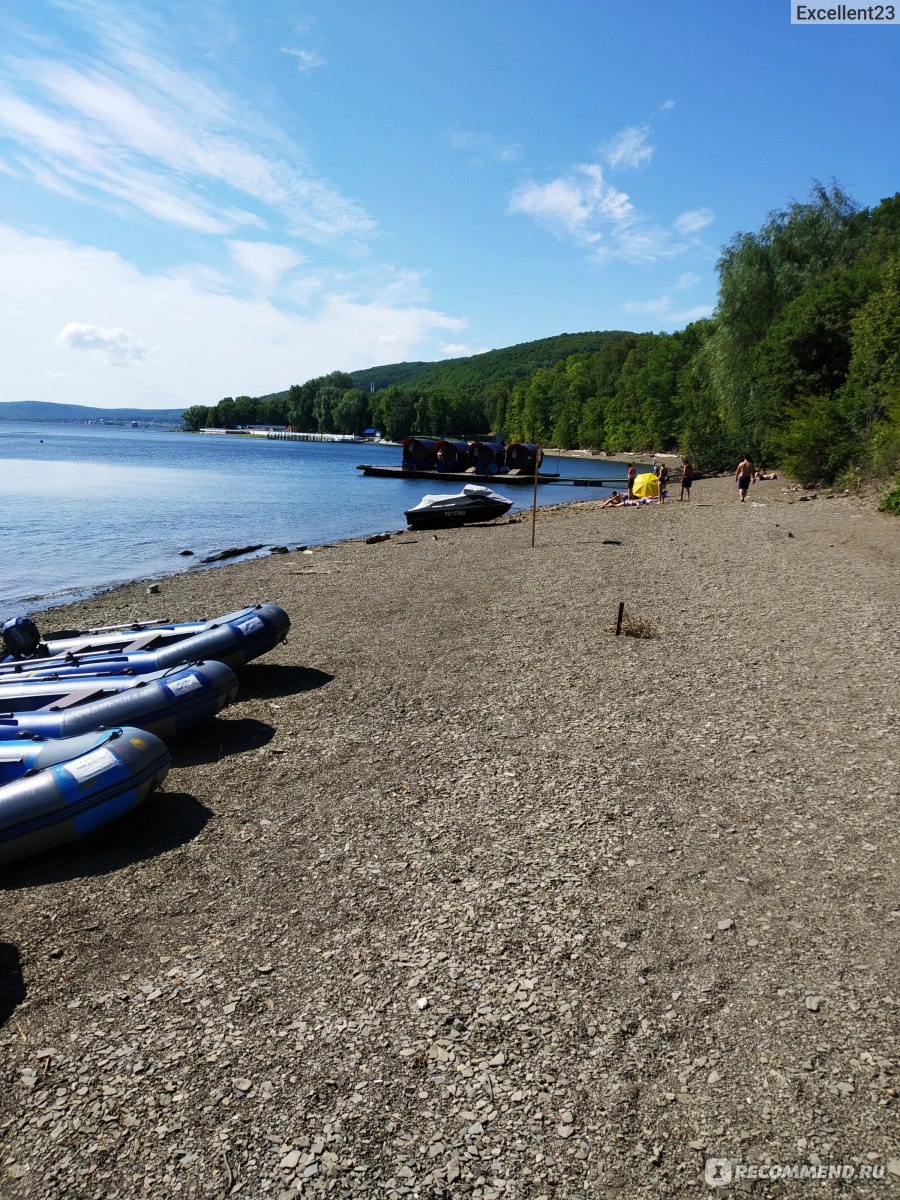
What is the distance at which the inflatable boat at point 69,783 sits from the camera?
200 inches

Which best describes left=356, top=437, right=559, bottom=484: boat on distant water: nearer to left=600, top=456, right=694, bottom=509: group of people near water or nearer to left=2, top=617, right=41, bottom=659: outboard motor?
left=600, top=456, right=694, bottom=509: group of people near water

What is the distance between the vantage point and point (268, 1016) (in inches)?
144

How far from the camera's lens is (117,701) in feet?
22.5

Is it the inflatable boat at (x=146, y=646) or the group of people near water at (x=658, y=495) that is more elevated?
the group of people near water at (x=658, y=495)

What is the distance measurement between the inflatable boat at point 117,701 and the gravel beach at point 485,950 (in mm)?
456

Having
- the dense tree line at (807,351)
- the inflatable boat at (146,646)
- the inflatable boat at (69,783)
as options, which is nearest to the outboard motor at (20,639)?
the inflatable boat at (146,646)

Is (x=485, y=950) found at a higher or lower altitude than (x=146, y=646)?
lower

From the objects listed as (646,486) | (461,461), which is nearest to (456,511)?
(646,486)

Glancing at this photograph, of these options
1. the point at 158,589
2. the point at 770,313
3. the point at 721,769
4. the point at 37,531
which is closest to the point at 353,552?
the point at 158,589

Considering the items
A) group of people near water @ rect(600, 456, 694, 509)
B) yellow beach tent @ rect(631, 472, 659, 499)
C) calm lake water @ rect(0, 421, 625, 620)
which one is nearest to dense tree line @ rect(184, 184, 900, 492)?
group of people near water @ rect(600, 456, 694, 509)

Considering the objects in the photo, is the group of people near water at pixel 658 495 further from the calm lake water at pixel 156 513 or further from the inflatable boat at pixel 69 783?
the inflatable boat at pixel 69 783

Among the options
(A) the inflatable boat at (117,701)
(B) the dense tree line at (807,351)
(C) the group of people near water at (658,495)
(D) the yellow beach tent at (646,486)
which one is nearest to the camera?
(A) the inflatable boat at (117,701)

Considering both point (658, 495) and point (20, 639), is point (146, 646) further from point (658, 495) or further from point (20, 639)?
point (658, 495)

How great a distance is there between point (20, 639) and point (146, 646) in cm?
200
